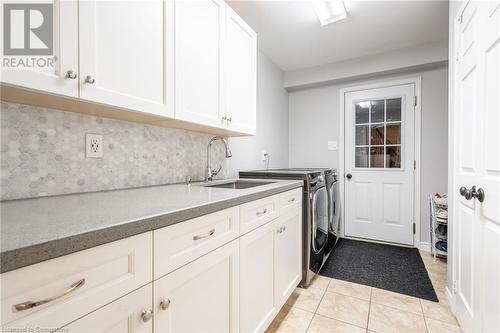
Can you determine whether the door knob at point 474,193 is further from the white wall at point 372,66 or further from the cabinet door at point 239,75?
the white wall at point 372,66

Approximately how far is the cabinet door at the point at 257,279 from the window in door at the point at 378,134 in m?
2.24

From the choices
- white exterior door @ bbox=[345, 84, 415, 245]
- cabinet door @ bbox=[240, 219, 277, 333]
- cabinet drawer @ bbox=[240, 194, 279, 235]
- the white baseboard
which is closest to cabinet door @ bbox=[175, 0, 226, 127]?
cabinet drawer @ bbox=[240, 194, 279, 235]

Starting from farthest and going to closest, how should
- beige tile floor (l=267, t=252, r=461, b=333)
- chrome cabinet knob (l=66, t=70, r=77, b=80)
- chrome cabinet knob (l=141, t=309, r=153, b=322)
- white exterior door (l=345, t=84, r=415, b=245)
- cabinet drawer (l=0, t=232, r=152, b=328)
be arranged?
white exterior door (l=345, t=84, r=415, b=245)
beige tile floor (l=267, t=252, r=461, b=333)
chrome cabinet knob (l=66, t=70, r=77, b=80)
chrome cabinet knob (l=141, t=309, r=153, b=322)
cabinet drawer (l=0, t=232, r=152, b=328)

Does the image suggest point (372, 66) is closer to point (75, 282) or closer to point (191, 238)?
point (191, 238)

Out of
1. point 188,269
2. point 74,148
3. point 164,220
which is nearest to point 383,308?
point 188,269

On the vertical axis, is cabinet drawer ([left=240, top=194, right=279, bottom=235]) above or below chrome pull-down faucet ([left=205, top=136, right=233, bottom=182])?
below

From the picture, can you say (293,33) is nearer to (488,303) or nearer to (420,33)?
(420,33)

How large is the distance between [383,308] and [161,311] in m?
1.66

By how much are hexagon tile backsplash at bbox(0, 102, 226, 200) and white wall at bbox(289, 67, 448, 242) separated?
228 centimetres

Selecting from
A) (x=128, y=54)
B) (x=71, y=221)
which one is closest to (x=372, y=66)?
(x=128, y=54)

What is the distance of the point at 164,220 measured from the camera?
2.35 feet

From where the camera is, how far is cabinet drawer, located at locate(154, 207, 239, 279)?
2.35 ft

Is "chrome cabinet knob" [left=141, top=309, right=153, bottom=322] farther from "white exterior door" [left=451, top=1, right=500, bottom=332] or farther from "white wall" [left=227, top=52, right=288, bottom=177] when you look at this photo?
"white wall" [left=227, top=52, right=288, bottom=177]

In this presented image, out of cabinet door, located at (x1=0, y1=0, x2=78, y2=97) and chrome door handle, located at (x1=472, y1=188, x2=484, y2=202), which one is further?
chrome door handle, located at (x1=472, y1=188, x2=484, y2=202)
